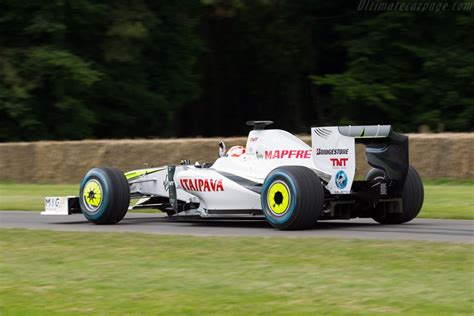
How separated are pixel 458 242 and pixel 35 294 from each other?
15.0ft

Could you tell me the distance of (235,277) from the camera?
26.8 ft

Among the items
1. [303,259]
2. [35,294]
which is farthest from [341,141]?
[35,294]

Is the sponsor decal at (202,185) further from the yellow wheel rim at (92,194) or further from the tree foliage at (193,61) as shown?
the tree foliage at (193,61)

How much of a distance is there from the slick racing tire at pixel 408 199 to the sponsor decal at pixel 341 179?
2.53 ft

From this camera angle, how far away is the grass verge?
6.95 metres

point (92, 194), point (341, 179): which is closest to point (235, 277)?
point (341, 179)

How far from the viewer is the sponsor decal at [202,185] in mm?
12867

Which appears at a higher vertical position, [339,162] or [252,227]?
[339,162]

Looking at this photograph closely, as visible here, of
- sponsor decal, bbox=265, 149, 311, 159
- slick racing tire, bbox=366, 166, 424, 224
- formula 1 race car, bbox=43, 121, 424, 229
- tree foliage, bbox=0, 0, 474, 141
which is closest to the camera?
formula 1 race car, bbox=43, 121, 424, 229

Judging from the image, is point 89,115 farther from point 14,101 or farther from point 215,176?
point 215,176

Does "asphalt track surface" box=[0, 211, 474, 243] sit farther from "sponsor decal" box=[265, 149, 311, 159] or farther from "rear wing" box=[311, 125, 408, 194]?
"sponsor decal" box=[265, 149, 311, 159]

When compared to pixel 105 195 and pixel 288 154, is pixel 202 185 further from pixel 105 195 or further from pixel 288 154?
pixel 105 195

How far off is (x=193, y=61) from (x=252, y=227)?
26598 mm
